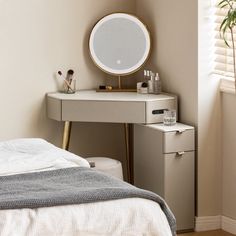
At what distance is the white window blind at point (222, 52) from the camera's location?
4.63 m

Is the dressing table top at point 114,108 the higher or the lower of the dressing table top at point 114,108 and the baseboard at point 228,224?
the higher

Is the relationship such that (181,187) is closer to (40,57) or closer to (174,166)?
(174,166)

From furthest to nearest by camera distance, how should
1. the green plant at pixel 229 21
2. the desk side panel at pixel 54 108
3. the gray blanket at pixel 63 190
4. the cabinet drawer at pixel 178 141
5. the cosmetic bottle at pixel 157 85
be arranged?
1. the cosmetic bottle at pixel 157 85
2. the desk side panel at pixel 54 108
3. the cabinet drawer at pixel 178 141
4. the green plant at pixel 229 21
5. the gray blanket at pixel 63 190

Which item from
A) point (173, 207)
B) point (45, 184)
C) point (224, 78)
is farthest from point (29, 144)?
point (224, 78)

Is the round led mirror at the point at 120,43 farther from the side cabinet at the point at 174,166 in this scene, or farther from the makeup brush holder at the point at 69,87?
the side cabinet at the point at 174,166

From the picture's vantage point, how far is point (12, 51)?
16.2ft

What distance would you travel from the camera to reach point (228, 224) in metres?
4.74

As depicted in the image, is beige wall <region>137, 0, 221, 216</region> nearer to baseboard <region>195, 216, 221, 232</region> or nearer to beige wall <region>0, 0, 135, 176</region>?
baseboard <region>195, 216, 221, 232</region>

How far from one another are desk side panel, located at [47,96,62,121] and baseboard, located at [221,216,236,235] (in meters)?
1.22

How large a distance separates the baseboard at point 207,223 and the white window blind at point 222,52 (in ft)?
2.97

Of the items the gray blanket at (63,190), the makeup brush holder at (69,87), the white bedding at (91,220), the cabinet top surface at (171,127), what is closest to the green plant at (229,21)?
the cabinet top surface at (171,127)

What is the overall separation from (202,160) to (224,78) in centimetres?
52

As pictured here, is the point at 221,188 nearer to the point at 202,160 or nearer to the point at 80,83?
the point at 202,160

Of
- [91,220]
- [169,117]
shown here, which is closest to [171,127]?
[169,117]
